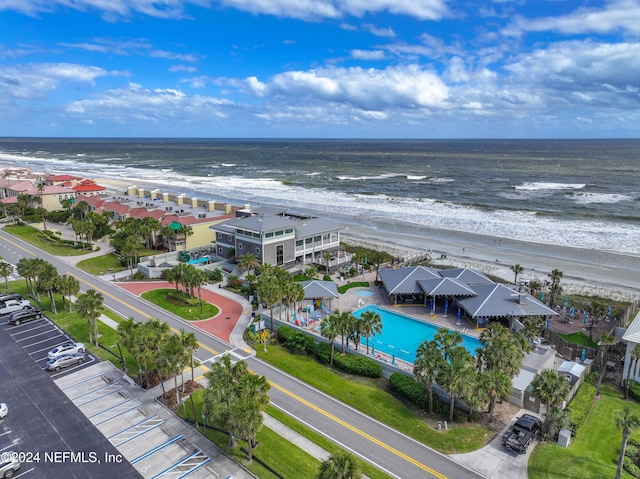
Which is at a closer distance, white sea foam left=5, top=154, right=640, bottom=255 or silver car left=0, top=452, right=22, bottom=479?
silver car left=0, top=452, right=22, bottom=479

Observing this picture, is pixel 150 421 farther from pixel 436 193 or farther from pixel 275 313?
pixel 436 193

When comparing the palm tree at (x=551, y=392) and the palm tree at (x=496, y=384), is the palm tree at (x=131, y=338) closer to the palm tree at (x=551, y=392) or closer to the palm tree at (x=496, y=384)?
the palm tree at (x=496, y=384)

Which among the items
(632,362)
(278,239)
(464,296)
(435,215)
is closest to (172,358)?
(278,239)

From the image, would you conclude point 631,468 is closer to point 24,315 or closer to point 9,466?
point 9,466

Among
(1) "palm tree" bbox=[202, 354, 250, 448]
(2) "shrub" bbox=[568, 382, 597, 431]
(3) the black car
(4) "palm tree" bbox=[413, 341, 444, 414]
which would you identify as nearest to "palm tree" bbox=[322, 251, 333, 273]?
(4) "palm tree" bbox=[413, 341, 444, 414]

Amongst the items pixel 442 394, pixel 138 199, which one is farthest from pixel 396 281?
pixel 138 199

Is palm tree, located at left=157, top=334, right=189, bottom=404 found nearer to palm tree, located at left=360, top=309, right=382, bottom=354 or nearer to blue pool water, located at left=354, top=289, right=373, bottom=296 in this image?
palm tree, located at left=360, top=309, right=382, bottom=354
